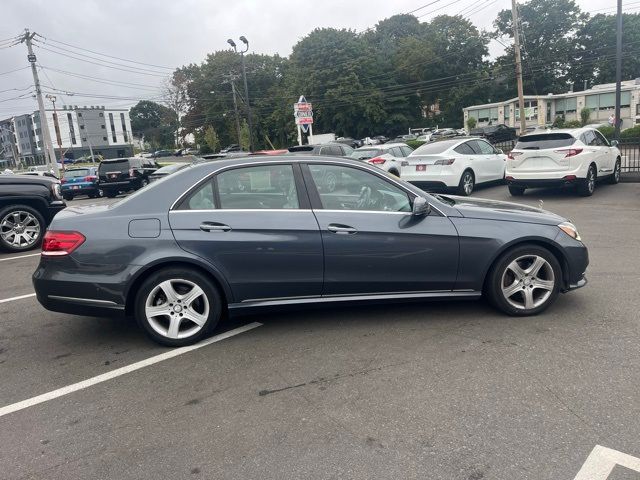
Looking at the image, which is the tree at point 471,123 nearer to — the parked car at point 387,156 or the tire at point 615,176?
the parked car at point 387,156

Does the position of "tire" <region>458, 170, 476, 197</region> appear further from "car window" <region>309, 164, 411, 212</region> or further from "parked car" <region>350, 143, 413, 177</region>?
"car window" <region>309, 164, 411, 212</region>

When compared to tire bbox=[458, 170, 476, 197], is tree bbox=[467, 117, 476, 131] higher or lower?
higher

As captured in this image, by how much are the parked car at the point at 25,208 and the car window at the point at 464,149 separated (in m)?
9.11

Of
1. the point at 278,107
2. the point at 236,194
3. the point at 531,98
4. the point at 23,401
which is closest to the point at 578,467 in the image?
the point at 236,194

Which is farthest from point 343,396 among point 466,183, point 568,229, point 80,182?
point 80,182

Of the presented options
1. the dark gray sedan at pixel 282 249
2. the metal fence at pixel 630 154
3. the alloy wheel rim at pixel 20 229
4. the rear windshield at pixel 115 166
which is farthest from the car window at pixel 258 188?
the rear windshield at pixel 115 166

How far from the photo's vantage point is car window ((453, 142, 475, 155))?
12.8 metres

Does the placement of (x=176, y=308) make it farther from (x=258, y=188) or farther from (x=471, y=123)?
(x=471, y=123)

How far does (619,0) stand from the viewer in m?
15.4

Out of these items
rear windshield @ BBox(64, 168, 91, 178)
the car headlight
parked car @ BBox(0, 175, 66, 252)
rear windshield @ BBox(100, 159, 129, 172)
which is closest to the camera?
the car headlight

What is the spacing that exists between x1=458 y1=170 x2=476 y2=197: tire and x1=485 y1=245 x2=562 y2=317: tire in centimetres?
828

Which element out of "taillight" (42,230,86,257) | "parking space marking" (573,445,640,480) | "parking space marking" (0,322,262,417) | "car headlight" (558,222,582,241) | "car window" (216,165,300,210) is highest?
"car window" (216,165,300,210)

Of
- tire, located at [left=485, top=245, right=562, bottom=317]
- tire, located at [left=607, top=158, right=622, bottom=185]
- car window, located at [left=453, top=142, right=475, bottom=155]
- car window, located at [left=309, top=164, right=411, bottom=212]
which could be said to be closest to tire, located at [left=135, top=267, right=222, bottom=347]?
car window, located at [left=309, top=164, right=411, bottom=212]

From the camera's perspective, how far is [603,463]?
99.1 inches
